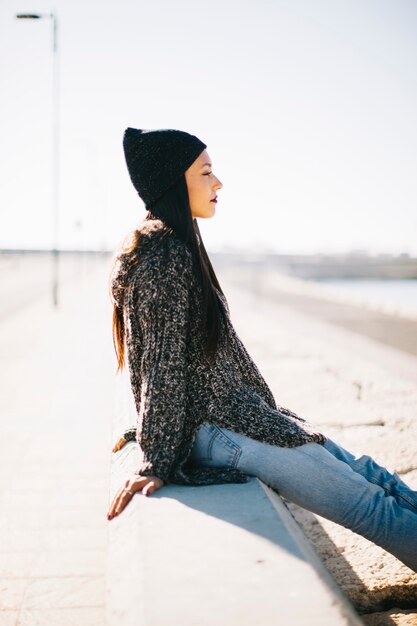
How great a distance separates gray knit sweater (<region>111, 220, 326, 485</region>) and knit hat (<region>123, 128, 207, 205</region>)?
6.1 inches

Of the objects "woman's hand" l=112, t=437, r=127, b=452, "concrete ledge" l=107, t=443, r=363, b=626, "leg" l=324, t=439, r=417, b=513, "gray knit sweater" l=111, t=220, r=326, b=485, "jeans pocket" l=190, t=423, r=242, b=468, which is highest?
"gray knit sweater" l=111, t=220, r=326, b=485

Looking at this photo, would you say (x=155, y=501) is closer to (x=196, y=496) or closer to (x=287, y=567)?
(x=196, y=496)

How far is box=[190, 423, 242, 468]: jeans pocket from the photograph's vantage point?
1.89m

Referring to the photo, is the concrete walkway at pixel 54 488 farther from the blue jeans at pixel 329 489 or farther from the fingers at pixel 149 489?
the blue jeans at pixel 329 489

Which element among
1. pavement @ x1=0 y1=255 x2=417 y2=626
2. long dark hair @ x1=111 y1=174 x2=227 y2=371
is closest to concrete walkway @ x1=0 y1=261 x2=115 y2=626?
pavement @ x1=0 y1=255 x2=417 y2=626

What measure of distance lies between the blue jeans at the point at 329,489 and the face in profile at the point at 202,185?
875 millimetres

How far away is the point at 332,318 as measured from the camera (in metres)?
14.4

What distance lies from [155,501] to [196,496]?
132 mm

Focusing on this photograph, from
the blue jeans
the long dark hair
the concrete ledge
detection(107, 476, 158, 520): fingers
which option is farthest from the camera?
the long dark hair

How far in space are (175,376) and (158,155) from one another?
83 centimetres

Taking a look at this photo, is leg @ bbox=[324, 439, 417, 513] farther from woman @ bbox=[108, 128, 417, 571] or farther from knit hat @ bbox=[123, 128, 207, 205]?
knit hat @ bbox=[123, 128, 207, 205]

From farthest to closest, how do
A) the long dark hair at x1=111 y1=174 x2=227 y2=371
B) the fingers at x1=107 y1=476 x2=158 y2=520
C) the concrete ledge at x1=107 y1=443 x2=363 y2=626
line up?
1. the long dark hair at x1=111 y1=174 x2=227 y2=371
2. the fingers at x1=107 y1=476 x2=158 y2=520
3. the concrete ledge at x1=107 y1=443 x2=363 y2=626

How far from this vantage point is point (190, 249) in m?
1.98

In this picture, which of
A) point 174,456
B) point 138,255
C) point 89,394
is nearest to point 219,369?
point 174,456
